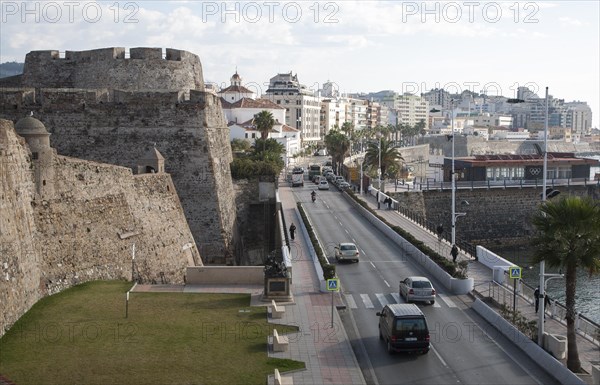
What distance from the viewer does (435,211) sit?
244 feet

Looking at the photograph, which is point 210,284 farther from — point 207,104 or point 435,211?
point 435,211

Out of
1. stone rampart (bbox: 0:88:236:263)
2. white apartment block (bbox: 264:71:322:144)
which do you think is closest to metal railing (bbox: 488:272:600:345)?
stone rampart (bbox: 0:88:236:263)

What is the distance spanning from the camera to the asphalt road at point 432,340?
72.0ft

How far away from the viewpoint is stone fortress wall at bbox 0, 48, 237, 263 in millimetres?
43188

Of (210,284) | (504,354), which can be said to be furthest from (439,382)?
(210,284)

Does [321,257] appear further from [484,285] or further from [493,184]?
[493,184]

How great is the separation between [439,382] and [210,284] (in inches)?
603

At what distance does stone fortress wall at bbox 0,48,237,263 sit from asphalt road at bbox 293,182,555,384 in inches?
360

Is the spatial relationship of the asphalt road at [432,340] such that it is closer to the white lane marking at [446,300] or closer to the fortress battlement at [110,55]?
the white lane marking at [446,300]

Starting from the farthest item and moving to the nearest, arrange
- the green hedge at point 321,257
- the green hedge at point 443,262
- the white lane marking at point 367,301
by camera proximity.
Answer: the green hedge at point 443,262 → the green hedge at point 321,257 → the white lane marking at point 367,301

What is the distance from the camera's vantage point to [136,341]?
23516mm

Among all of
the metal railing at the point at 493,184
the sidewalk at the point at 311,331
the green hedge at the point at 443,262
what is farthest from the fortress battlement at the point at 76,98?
the metal railing at the point at 493,184

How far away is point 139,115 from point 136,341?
2306 centimetres

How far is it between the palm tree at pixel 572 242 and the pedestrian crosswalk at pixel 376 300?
293 inches
